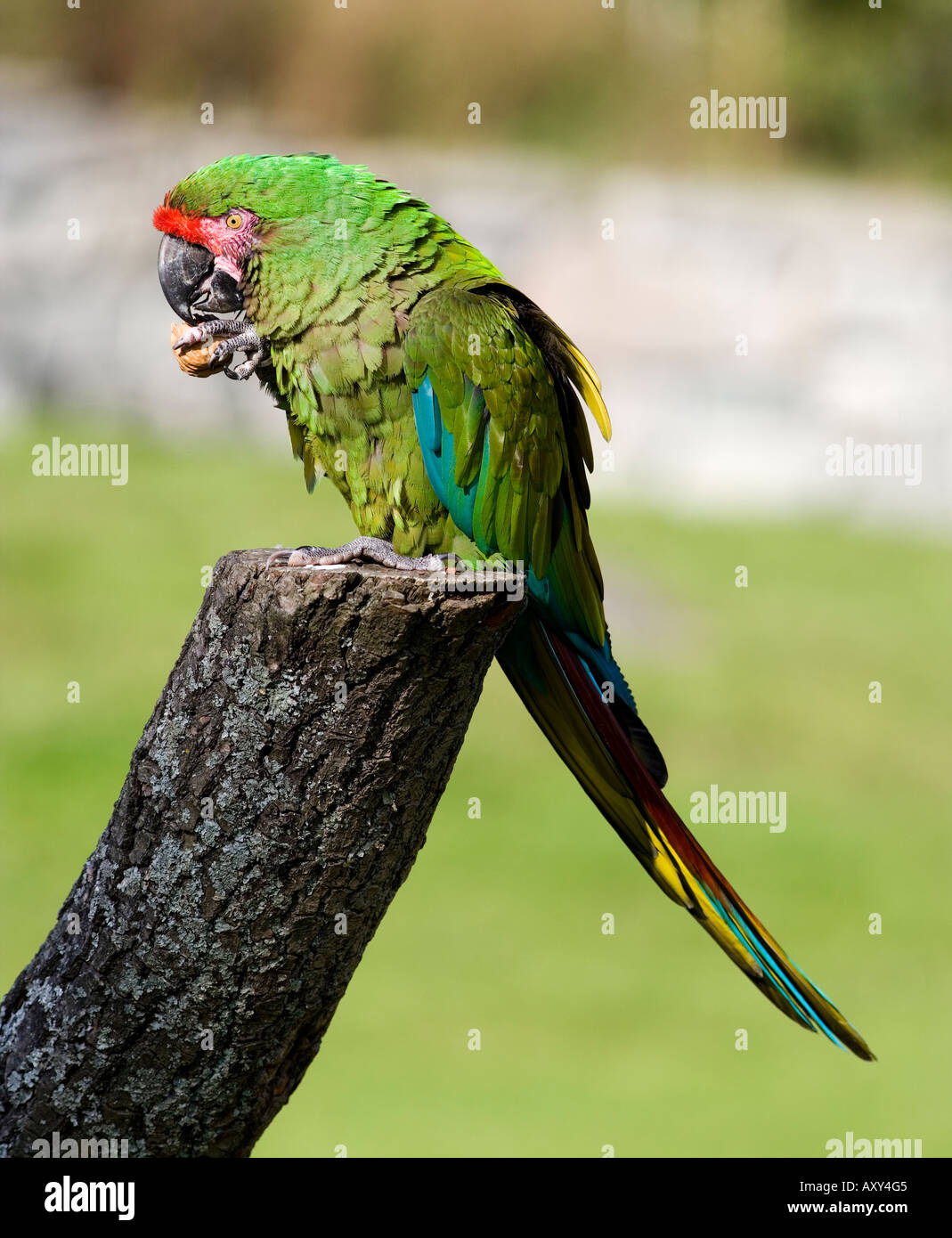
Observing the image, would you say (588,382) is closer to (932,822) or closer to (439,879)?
(439,879)

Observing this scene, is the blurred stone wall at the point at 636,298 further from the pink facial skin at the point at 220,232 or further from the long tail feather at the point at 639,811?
the long tail feather at the point at 639,811

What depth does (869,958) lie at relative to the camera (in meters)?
6.93

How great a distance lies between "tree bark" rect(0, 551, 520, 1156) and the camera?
68.9 inches

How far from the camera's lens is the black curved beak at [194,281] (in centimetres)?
260

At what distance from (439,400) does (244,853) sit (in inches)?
39.7

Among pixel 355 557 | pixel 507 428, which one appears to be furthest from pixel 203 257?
pixel 355 557

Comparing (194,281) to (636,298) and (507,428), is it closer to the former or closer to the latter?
(507,428)

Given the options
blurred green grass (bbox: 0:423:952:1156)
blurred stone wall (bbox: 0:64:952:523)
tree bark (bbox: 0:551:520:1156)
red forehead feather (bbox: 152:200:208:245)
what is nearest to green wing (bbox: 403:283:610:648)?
red forehead feather (bbox: 152:200:208:245)

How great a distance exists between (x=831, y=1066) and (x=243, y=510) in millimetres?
5891

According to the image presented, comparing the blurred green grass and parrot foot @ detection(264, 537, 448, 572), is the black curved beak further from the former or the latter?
the blurred green grass

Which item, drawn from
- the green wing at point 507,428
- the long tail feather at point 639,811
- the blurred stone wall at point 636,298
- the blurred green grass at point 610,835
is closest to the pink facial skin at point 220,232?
the green wing at point 507,428

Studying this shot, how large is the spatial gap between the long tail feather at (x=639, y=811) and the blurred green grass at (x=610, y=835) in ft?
9.37

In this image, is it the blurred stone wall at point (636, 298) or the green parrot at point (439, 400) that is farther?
the blurred stone wall at point (636, 298)

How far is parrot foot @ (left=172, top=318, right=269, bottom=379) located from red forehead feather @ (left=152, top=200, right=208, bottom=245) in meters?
0.20
